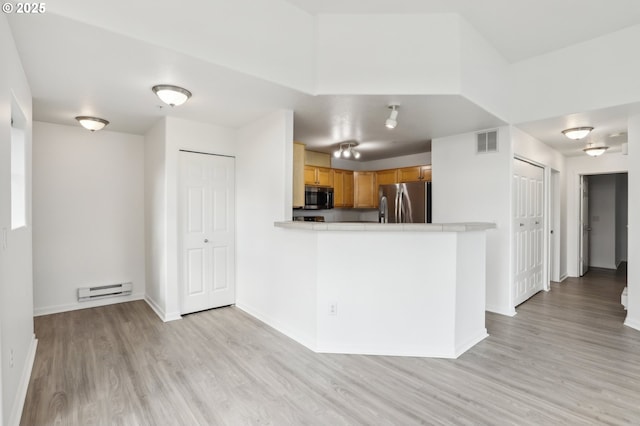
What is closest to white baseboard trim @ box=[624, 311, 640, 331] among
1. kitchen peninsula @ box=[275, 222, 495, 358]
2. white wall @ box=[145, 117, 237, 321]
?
kitchen peninsula @ box=[275, 222, 495, 358]

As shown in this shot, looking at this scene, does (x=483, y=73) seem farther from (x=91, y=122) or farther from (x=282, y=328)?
(x=91, y=122)

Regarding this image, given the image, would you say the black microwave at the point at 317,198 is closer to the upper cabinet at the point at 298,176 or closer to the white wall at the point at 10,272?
the upper cabinet at the point at 298,176

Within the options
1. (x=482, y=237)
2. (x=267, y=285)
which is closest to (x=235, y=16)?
(x=267, y=285)

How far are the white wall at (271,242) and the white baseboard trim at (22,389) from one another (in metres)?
2.08

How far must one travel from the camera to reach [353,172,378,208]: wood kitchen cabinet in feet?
22.2

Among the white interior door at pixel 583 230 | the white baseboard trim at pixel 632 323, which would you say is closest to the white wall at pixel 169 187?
the white baseboard trim at pixel 632 323

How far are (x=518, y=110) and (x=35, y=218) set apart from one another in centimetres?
616

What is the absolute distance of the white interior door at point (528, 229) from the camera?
442 centimetres

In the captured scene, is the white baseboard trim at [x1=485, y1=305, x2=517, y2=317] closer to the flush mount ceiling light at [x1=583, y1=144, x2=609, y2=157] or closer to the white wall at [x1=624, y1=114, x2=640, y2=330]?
the white wall at [x1=624, y1=114, x2=640, y2=330]

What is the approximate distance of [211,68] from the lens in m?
2.51

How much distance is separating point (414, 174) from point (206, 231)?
378 centimetres

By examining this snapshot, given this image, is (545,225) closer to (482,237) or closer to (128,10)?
(482,237)

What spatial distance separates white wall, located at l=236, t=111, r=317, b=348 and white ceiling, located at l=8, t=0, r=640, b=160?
0.33m

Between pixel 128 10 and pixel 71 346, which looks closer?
pixel 128 10
